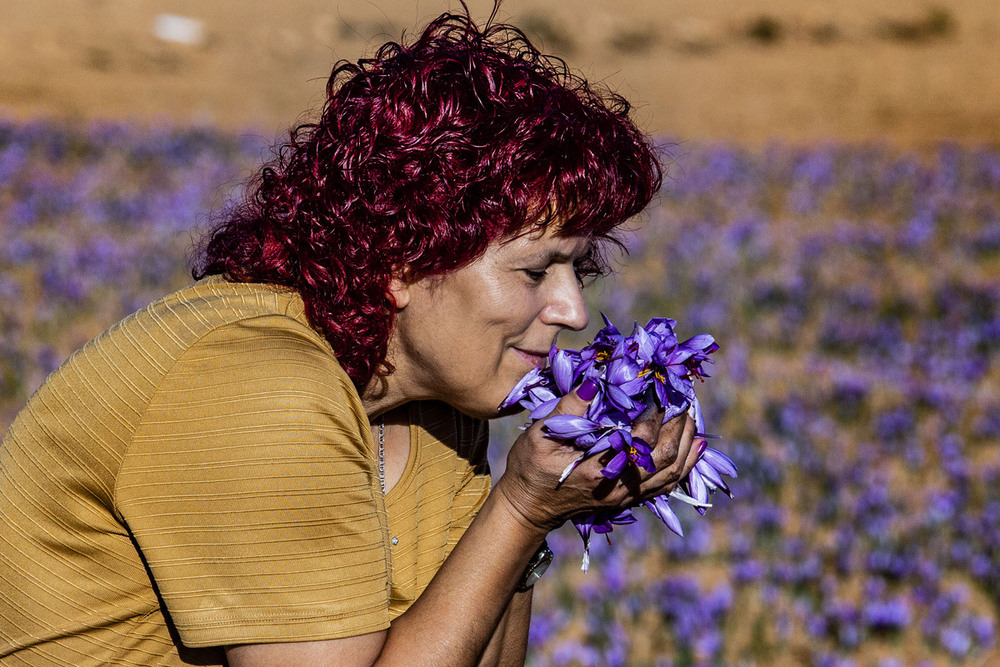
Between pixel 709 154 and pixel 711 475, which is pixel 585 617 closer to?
pixel 711 475

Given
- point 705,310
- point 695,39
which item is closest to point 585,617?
point 705,310

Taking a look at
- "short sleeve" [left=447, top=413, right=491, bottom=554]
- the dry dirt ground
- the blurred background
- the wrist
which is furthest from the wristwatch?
the dry dirt ground

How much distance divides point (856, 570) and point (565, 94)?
2369 mm

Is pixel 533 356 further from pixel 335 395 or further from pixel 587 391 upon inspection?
pixel 335 395

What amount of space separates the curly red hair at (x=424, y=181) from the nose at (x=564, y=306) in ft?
0.31

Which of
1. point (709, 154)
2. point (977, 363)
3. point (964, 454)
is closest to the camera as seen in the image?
point (964, 454)

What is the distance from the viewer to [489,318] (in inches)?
75.5

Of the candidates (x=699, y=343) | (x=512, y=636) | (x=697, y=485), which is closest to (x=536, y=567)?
(x=512, y=636)

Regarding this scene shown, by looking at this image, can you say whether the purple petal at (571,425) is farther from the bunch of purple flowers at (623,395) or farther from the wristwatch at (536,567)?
the wristwatch at (536,567)

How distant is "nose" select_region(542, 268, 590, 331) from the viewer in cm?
198

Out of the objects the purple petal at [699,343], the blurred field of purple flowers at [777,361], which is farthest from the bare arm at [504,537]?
the blurred field of purple flowers at [777,361]

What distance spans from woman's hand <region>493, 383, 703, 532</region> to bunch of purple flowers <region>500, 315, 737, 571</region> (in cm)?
2

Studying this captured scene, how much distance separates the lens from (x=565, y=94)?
6.46ft

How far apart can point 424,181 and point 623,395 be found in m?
0.47
